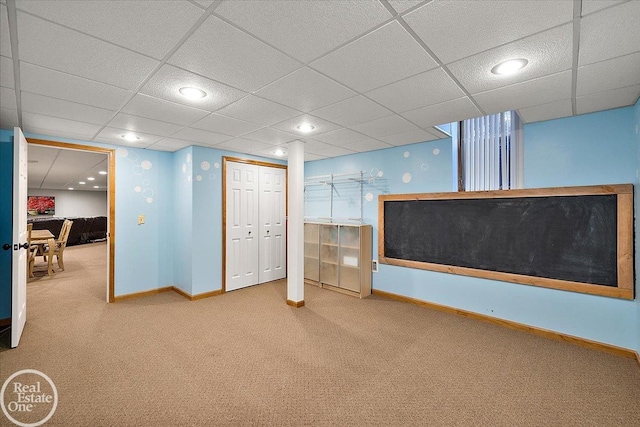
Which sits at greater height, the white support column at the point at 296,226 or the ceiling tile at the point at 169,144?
the ceiling tile at the point at 169,144

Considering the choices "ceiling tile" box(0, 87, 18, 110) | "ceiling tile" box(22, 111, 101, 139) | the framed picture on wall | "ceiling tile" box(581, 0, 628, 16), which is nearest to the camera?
"ceiling tile" box(581, 0, 628, 16)

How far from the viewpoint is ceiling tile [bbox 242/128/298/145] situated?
333 cm

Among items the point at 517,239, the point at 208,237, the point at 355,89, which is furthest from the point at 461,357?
the point at 208,237

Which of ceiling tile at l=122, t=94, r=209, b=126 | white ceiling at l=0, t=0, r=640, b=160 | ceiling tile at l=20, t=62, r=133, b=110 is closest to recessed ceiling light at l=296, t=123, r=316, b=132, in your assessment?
white ceiling at l=0, t=0, r=640, b=160

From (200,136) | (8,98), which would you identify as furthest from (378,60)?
(8,98)

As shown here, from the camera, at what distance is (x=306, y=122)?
296 centimetres

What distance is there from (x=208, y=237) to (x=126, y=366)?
6.83ft

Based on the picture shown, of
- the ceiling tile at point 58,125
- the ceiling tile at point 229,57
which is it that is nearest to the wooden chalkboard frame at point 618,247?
the ceiling tile at point 229,57

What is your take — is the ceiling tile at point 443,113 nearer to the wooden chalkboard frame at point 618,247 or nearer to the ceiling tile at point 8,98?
the wooden chalkboard frame at point 618,247

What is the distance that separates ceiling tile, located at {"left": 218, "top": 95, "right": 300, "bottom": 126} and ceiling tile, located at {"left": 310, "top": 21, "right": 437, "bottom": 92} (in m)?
0.74

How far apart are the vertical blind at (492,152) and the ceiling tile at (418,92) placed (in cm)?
131

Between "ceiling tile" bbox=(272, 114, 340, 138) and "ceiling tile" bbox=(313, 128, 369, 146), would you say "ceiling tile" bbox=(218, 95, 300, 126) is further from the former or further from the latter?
"ceiling tile" bbox=(313, 128, 369, 146)

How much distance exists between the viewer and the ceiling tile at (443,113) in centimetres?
248

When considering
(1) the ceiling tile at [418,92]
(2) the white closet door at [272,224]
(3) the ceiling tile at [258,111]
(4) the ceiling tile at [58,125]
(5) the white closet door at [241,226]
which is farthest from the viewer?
(2) the white closet door at [272,224]
